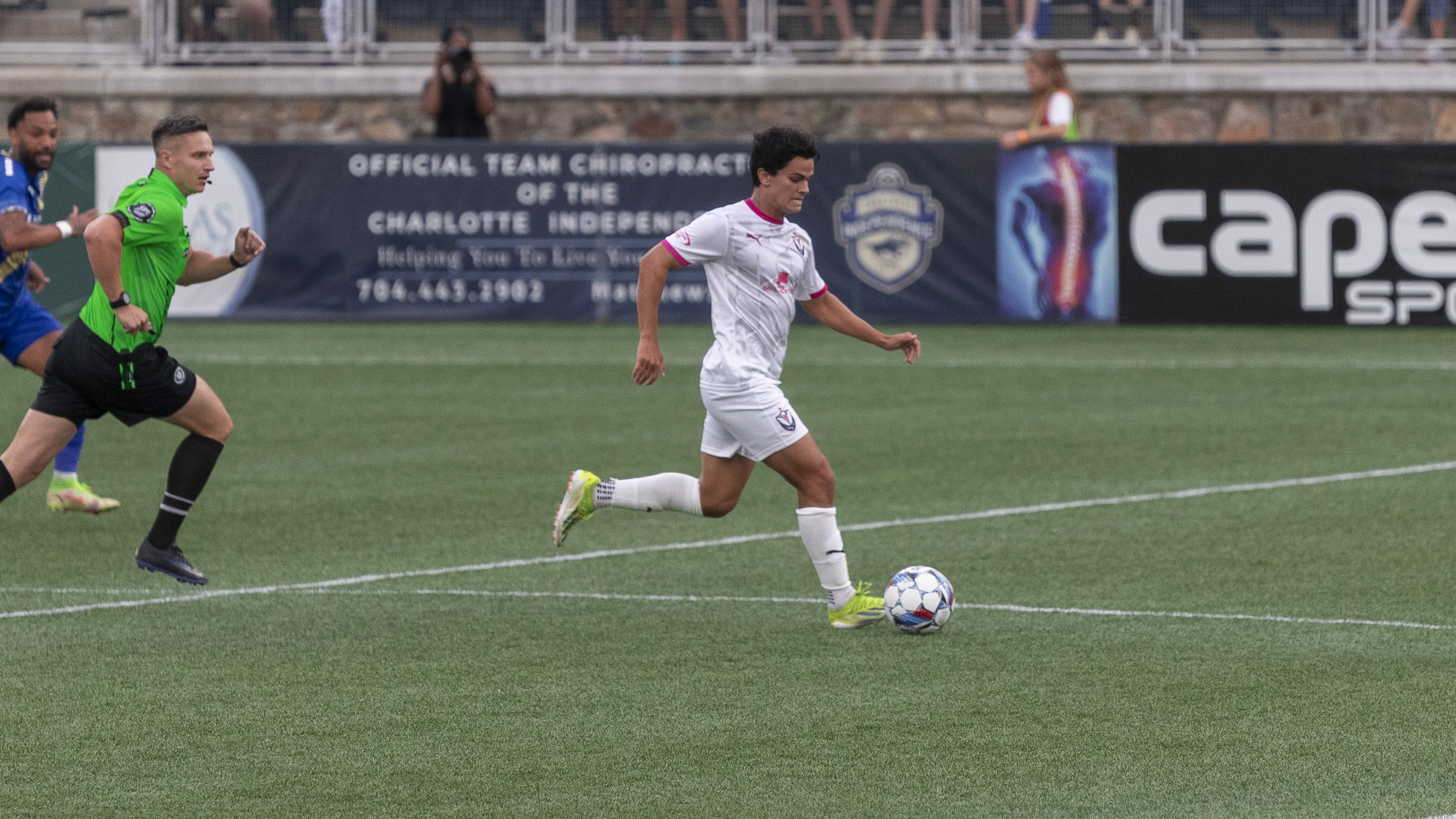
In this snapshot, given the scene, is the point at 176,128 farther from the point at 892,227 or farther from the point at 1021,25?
the point at 1021,25

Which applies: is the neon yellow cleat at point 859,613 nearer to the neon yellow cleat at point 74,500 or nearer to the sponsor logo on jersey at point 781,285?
the sponsor logo on jersey at point 781,285

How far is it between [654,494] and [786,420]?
2.62 ft

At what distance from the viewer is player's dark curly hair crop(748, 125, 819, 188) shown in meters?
7.32

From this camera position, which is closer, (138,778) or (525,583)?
(138,778)

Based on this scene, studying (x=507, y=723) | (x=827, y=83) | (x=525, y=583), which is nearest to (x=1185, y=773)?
(x=507, y=723)

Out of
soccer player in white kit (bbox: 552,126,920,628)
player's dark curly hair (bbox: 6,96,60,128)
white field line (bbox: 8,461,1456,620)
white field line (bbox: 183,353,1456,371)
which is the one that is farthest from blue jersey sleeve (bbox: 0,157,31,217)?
white field line (bbox: 183,353,1456,371)

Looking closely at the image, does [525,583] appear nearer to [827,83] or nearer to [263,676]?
[263,676]

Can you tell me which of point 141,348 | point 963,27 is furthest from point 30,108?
point 963,27

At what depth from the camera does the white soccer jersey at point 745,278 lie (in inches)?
294

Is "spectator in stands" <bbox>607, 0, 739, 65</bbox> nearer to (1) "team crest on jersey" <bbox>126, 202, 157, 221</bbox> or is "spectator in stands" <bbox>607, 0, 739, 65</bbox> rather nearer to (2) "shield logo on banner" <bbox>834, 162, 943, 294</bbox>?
(2) "shield logo on banner" <bbox>834, 162, 943, 294</bbox>

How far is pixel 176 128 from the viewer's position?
7984 millimetres

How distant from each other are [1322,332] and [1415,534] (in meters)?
10.6

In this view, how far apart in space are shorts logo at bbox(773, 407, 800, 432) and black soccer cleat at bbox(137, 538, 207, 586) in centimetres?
256

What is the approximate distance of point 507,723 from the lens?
239 inches
